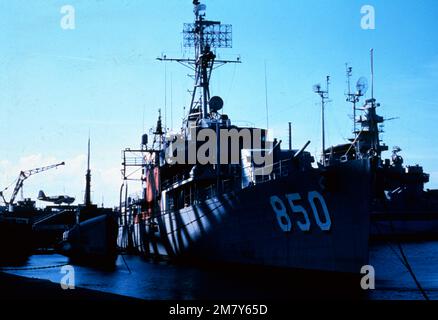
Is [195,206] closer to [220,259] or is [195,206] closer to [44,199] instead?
[220,259]

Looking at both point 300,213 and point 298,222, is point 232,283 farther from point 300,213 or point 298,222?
point 300,213

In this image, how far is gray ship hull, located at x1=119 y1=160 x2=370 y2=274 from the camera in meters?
16.5

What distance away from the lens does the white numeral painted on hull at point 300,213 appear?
17.2 metres

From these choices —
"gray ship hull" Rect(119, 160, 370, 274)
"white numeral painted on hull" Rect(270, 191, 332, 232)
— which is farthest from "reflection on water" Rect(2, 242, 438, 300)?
"white numeral painted on hull" Rect(270, 191, 332, 232)

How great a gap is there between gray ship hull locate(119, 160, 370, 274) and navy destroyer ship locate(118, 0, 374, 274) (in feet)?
0.10

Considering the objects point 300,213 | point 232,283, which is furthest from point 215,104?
point 232,283

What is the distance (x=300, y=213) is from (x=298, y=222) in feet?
0.97

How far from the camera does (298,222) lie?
58.5 ft

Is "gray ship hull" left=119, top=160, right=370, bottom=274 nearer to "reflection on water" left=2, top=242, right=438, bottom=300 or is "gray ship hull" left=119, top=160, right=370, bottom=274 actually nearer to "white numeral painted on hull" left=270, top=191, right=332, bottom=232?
"white numeral painted on hull" left=270, top=191, right=332, bottom=232

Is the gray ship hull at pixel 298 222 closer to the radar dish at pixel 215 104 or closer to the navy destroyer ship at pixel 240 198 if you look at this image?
the navy destroyer ship at pixel 240 198

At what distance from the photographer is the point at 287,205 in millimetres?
18172
